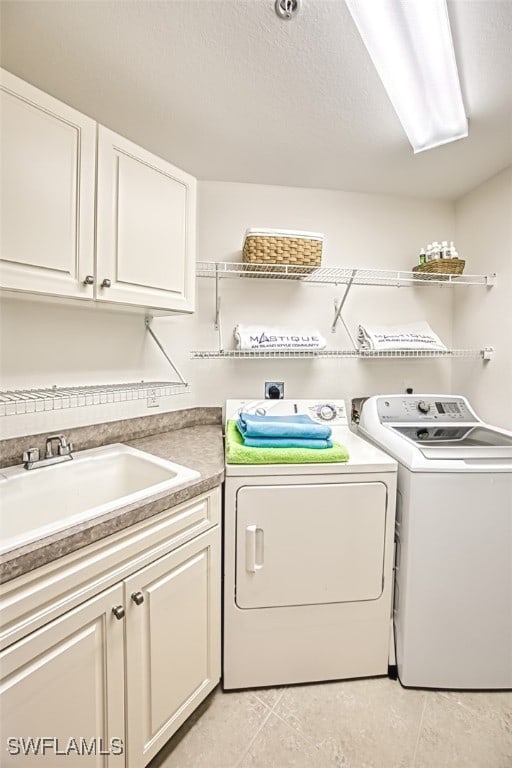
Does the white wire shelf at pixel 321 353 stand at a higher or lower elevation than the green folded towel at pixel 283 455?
higher

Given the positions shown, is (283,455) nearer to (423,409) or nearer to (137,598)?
(137,598)

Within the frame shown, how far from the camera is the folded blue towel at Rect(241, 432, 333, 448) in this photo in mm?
1431

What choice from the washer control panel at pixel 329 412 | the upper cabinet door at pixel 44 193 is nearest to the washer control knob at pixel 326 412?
the washer control panel at pixel 329 412

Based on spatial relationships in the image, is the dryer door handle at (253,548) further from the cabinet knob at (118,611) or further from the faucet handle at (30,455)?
the faucet handle at (30,455)

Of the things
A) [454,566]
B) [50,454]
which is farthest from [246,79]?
[454,566]

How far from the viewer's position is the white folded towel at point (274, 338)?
1.92 meters

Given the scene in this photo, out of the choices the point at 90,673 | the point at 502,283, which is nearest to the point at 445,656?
the point at 90,673

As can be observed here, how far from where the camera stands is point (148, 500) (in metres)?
1.03

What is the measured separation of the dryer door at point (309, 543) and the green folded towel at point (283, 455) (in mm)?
103

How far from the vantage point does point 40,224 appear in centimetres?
112

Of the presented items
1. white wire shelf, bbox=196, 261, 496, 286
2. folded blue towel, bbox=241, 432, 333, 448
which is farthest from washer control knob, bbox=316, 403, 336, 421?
white wire shelf, bbox=196, 261, 496, 286

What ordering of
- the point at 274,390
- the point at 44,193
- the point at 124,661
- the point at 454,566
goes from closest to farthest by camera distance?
the point at 124,661
the point at 44,193
the point at 454,566
the point at 274,390

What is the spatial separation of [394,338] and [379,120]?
1.08 metres

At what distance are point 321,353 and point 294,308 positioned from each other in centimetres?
36
